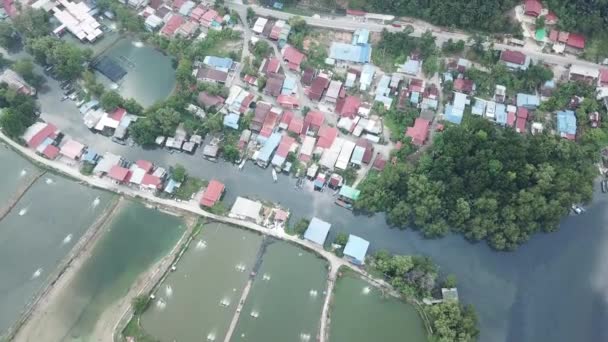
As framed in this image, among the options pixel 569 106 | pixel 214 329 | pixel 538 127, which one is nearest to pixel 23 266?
pixel 214 329

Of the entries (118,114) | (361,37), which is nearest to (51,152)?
(118,114)

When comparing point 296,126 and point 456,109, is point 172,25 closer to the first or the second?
point 296,126

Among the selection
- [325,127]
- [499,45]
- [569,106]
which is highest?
[499,45]

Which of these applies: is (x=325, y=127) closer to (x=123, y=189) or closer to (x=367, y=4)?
(x=367, y=4)

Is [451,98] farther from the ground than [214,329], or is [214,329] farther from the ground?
[451,98]

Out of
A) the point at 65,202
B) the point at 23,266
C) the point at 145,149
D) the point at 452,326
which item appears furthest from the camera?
the point at 145,149

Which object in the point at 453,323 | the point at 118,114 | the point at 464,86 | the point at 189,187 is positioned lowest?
the point at 453,323

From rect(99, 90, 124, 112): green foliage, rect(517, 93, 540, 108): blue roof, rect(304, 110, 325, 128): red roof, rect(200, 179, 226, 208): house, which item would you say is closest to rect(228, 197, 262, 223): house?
rect(200, 179, 226, 208): house

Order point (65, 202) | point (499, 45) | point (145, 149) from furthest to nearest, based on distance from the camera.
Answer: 1. point (499, 45)
2. point (145, 149)
3. point (65, 202)
